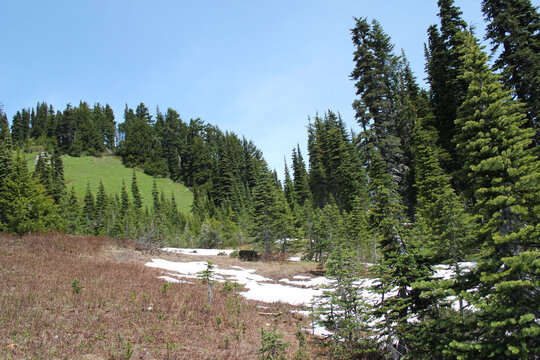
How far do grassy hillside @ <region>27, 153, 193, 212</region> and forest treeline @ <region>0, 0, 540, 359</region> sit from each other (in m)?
15.2

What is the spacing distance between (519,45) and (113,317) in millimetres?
32501

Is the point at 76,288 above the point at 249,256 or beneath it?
above

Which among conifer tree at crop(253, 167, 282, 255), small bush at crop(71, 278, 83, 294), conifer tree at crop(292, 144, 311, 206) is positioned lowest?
small bush at crop(71, 278, 83, 294)

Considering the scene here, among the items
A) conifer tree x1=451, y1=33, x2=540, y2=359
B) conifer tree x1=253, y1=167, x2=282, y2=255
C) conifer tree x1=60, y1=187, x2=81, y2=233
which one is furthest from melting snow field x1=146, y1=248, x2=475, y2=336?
conifer tree x1=60, y1=187, x2=81, y2=233

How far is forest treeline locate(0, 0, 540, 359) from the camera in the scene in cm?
658

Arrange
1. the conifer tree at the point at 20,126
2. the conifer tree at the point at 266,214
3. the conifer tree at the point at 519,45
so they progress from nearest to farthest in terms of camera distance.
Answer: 1. the conifer tree at the point at 519,45
2. the conifer tree at the point at 266,214
3. the conifer tree at the point at 20,126

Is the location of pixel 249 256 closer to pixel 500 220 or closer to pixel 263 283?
pixel 263 283

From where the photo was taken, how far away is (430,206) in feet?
91.8

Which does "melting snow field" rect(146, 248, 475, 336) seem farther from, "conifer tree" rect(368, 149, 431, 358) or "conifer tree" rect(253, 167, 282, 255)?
"conifer tree" rect(253, 167, 282, 255)

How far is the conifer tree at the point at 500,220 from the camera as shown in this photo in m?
6.00

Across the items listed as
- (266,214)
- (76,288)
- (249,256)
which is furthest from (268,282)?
(266,214)

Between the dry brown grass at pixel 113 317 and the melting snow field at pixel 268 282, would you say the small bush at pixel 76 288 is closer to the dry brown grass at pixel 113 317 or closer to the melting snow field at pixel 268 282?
the dry brown grass at pixel 113 317

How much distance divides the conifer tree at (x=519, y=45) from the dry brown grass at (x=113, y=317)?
24823 mm

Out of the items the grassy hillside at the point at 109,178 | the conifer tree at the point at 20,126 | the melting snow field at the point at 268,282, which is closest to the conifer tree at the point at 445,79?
the melting snow field at the point at 268,282
